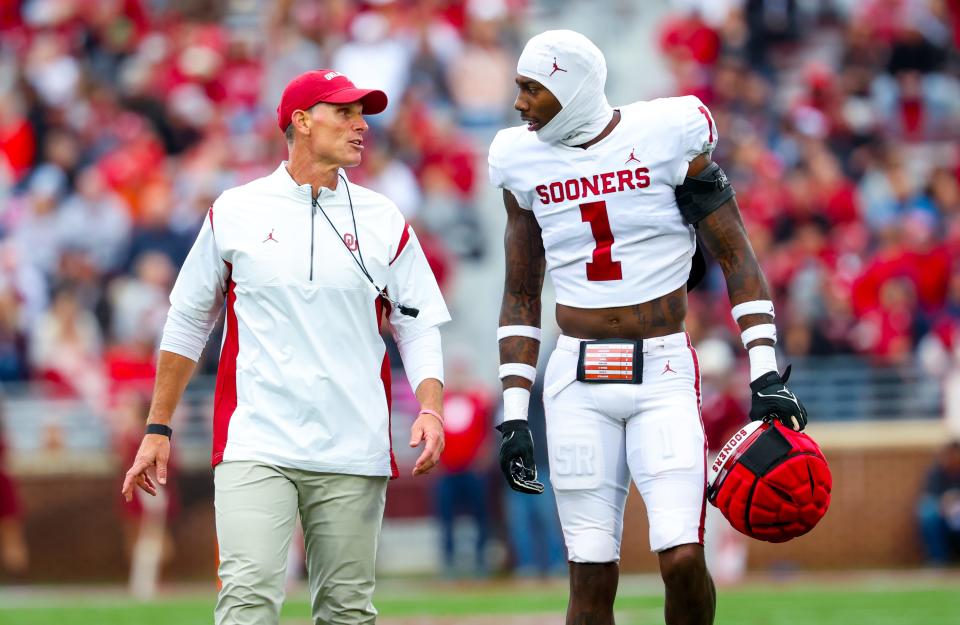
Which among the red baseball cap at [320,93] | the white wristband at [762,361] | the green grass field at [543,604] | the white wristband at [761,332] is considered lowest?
the green grass field at [543,604]

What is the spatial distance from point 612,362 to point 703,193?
0.71 metres

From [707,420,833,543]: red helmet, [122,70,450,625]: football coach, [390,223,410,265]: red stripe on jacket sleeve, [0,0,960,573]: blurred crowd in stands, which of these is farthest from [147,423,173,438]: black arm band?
[0,0,960,573]: blurred crowd in stands

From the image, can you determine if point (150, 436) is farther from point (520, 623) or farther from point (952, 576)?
point (952, 576)

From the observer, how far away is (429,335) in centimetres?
634

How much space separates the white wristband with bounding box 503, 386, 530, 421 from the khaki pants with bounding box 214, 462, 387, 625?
1.92 feet

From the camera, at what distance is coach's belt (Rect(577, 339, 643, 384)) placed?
6203 mm

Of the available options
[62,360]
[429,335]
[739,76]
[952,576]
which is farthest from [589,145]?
[739,76]

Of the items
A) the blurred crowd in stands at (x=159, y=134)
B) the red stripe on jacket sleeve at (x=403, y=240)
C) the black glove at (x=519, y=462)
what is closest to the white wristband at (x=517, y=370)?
the black glove at (x=519, y=462)

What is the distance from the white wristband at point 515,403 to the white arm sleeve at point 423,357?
1.08 feet

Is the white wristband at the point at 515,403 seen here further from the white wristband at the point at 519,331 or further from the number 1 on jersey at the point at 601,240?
the number 1 on jersey at the point at 601,240

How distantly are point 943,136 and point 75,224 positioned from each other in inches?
350

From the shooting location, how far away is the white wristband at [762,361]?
6.15m

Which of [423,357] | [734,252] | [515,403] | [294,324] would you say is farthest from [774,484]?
[294,324]

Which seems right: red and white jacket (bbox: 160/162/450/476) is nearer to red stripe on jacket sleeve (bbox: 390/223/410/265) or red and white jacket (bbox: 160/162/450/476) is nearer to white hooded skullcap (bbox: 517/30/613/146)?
red stripe on jacket sleeve (bbox: 390/223/410/265)
